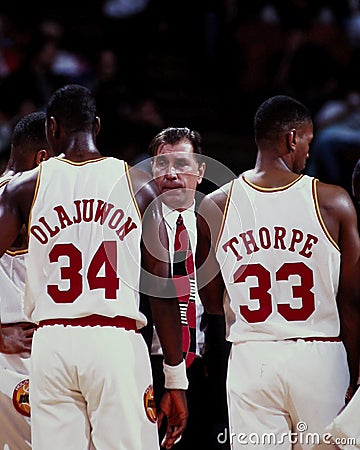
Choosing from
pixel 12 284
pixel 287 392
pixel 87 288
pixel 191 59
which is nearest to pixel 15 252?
pixel 12 284

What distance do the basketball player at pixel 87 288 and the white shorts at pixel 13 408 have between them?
2.13ft

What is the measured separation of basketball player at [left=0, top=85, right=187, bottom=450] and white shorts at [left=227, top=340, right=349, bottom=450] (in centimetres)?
39

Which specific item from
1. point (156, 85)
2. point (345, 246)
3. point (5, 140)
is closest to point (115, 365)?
point (345, 246)

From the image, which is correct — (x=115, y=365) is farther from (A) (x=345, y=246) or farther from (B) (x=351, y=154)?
(B) (x=351, y=154)

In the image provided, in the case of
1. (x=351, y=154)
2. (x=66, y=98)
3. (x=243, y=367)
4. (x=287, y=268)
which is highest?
(x=351, y=154)

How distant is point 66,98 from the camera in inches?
173

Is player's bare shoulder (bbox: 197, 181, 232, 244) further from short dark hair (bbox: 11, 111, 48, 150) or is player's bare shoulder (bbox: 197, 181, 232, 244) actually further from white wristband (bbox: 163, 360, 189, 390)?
short dark hair (bbox: 11, 111, 48, 150)

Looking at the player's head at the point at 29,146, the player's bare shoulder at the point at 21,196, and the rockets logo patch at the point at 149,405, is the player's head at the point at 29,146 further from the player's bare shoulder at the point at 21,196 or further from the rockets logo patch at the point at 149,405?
the rockets logo patch at the point at 149,405

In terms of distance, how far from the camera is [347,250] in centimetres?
429

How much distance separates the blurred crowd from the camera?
9898mm

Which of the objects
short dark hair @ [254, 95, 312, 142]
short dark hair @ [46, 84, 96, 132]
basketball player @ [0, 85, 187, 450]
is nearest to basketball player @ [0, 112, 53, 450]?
basketball player @ [0, 85, 187, 450]

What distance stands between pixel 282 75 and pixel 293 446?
7802 millimetres

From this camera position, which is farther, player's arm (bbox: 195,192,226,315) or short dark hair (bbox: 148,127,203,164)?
short dark hair (bbox: 148,127,203,164)

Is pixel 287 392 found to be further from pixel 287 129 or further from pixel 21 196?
pixel 21 196
